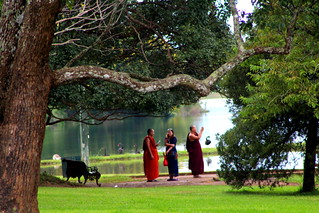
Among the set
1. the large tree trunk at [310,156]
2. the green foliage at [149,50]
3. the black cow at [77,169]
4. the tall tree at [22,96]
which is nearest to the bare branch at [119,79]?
the tall tree at [22,96]

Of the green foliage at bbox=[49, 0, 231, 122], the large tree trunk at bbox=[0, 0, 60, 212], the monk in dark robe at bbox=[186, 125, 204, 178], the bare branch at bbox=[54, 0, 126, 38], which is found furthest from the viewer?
the monk in dark robe at bbox=[186, 125, 204, 178]

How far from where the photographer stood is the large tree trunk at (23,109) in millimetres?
7633

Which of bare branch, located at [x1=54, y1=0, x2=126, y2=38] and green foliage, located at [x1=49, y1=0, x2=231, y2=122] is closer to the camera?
bare branch, located at [x1=54, y1=0, x2=126, y2=38]

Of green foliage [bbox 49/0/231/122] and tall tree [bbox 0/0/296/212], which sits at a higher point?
green foliage [bbox 49/0/231/122]

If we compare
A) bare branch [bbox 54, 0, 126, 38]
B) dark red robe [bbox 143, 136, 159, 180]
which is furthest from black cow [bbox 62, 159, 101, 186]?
bare branch [bbox 54, 0, 126, 38]

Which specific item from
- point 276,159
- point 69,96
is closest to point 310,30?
point 276,159

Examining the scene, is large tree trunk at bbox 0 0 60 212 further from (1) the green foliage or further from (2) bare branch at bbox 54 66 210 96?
(1) the green foliage

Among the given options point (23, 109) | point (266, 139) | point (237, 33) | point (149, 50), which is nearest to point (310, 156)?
point (266, 139)

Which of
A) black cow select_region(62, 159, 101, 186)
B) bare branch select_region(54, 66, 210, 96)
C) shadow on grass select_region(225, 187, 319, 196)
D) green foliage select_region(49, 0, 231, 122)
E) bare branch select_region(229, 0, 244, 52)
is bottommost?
shadow on grass select_region(225, 187, 319, 196)

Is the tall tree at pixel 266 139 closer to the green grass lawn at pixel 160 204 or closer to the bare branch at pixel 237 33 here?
the green grass lawn at pixel 160 204

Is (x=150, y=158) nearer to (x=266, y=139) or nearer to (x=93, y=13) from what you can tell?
(x=266, y=139)

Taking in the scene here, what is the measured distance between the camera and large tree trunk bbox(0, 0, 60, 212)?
7.63 m

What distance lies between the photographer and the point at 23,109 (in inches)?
304

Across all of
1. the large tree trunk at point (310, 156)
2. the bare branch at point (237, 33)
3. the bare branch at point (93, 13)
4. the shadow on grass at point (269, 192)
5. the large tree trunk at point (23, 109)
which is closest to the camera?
the large tree trunk at point (23, 109)
